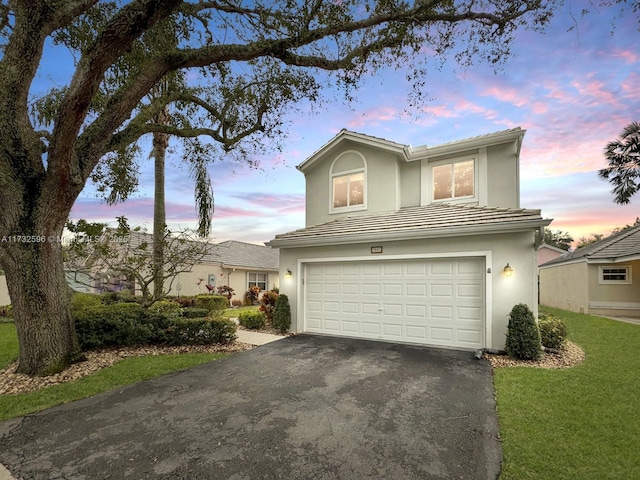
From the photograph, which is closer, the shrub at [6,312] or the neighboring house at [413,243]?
the neighboring house at [413,243]

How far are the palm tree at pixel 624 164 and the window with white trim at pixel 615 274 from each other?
4.35 m

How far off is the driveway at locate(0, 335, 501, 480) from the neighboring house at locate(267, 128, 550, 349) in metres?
2.24

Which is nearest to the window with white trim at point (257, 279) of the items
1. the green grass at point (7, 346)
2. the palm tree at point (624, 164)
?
the green grass at point (7, 346)

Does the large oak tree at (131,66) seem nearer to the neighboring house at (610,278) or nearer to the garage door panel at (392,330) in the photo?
the garage door panel at (392,330)

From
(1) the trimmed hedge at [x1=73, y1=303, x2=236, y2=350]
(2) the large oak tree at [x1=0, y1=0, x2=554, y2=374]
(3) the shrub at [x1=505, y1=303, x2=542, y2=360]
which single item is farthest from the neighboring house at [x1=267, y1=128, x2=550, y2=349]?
(2) the large oak tree at [x1=0, y1=0, x2=554, y2=374]

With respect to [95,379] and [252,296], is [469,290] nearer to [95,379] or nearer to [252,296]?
[95,379]

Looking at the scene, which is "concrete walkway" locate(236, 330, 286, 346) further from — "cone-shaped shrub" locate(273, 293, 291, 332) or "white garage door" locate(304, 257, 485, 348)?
"white garage door" locate(304, 257, 485, 348)

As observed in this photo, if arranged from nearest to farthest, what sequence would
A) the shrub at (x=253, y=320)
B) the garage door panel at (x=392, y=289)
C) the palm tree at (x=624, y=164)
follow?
1. the garage door panel at (x=392, y=289)
2. the shrub at (x=253, y=320)
3. the palm tree at (x=624, y=164)

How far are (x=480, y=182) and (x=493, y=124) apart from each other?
2.02 meters

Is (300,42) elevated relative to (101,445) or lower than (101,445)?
elevated

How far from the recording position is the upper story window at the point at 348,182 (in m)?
11.4

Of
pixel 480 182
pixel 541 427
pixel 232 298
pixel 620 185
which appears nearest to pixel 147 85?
pixel 541 427

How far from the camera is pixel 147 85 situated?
6145 millimetres

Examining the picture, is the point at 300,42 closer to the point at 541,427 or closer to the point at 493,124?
the point at 493,124
